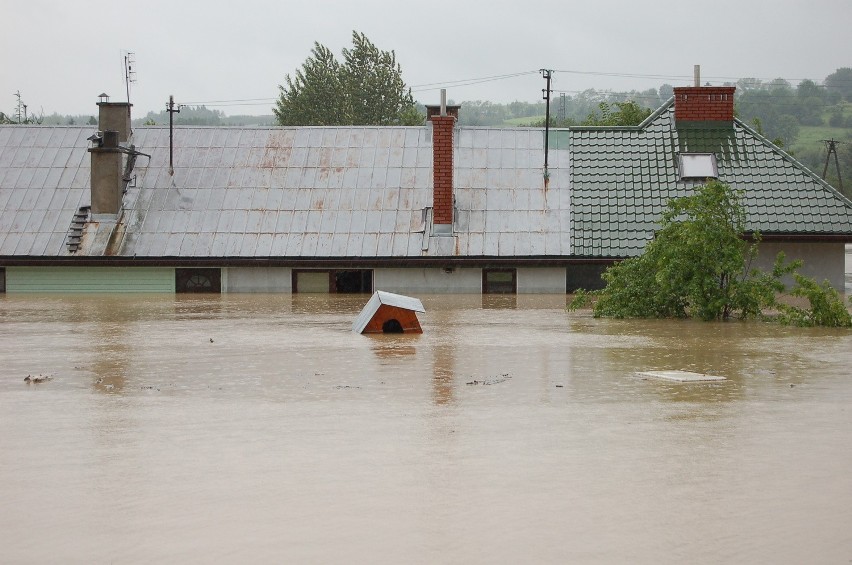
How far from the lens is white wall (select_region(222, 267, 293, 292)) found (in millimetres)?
35906

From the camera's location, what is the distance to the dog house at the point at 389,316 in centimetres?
2108

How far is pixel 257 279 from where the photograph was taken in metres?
36.0

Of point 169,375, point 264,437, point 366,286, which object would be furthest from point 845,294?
point 264,437

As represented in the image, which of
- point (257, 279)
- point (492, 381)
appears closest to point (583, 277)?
point (257, 279)

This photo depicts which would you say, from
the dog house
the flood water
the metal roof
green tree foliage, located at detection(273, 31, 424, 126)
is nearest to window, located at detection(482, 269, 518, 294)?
the metal roof

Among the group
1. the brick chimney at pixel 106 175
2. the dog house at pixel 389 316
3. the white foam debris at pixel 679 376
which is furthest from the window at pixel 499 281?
the white foam debris at pixel 679 376

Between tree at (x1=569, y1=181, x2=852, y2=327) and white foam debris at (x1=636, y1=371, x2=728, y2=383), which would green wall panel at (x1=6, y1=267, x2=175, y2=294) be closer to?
tree at (x1=569, y1=181, x2=852, y2=327)

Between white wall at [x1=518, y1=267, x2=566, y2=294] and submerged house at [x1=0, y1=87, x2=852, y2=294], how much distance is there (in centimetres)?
4

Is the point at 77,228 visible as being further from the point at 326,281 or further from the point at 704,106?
the point at 704,106

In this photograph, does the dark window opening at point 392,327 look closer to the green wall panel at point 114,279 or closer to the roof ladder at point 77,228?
the green wall panel at point 114,279

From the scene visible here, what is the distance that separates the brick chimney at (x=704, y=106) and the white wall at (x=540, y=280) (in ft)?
22.3

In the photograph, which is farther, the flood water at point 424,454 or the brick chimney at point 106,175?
the brick chimney at point 106,175

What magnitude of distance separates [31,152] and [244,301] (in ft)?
42.0

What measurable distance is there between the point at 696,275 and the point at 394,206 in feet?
47.5
